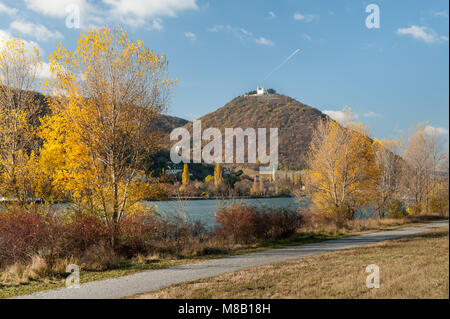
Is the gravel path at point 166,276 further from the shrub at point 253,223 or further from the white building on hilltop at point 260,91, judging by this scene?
the white building on hilltop at point 260,91

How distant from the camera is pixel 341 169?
2769 cm

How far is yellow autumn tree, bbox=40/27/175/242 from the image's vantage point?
14.3m

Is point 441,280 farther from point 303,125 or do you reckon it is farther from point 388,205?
point 303,125

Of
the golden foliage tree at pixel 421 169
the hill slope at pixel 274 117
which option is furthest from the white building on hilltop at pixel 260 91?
the golden foliage tree at pixel 421 169

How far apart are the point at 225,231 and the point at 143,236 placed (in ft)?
14.9

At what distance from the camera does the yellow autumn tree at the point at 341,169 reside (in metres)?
27.1

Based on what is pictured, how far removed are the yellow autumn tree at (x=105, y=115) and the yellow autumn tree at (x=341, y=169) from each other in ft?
54.2

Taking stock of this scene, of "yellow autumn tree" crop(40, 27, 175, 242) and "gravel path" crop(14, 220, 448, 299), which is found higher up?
"yellow autumn tree" crop(40, 27, 175, 242)

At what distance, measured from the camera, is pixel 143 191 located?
15391mm

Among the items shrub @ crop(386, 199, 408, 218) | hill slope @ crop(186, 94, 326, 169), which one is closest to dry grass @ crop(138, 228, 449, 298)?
shrub @ crop(386, 199, 408, 218)

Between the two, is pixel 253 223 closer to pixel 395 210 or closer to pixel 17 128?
pixel 17 128

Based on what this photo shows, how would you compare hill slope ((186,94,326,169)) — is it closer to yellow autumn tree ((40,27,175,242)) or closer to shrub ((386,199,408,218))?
shrub ((386,199,408,218))

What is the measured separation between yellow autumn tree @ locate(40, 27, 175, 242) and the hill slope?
69.0 metres
